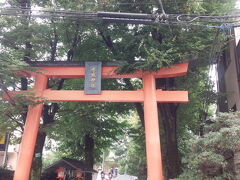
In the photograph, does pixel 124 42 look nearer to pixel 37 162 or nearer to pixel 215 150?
pixel 215 150

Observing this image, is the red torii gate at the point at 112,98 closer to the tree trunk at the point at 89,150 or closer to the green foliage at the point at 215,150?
the green foliage at the point at 215,150

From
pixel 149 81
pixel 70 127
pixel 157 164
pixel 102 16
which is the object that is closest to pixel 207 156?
pixel 157 164

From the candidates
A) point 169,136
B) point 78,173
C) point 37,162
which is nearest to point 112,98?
point 169,136

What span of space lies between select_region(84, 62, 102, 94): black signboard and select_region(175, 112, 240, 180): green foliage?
14.2 ft

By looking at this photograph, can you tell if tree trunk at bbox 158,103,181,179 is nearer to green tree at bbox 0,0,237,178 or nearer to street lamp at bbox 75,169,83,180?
green tree at bbox 0,0,237,178

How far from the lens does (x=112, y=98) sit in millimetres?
9859

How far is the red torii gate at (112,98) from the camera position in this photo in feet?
29.9

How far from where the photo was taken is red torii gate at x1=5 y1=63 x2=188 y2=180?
359 inches

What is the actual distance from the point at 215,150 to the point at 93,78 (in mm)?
5491

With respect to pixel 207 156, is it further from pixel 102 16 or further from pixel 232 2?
pixel 232 2

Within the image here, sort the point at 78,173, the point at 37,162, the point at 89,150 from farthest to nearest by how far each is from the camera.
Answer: the point at 89,150, the point at 78,173, the point at 37,162

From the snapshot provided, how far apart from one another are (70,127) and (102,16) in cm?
759

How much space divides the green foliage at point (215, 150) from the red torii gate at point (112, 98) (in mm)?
1606

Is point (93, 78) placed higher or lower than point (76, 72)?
lower
